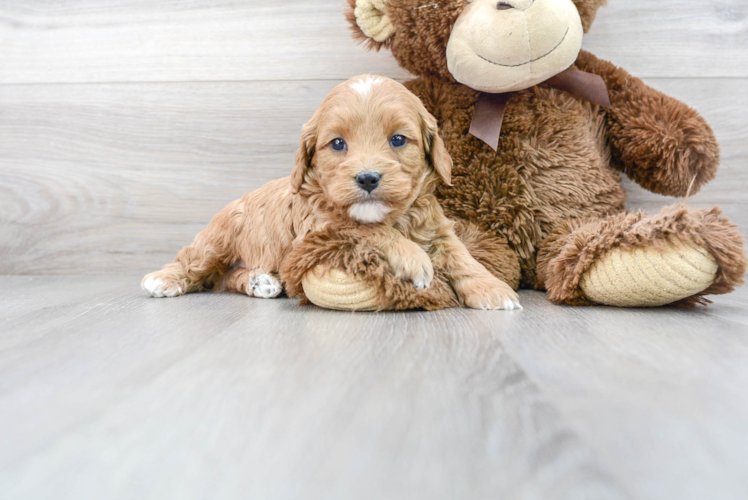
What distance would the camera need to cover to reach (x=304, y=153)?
1181mm

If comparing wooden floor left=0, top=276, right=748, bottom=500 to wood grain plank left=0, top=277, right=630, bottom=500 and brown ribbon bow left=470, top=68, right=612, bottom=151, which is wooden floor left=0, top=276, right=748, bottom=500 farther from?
brown ribbon bow left=470, top=68, right=612, bottom=151

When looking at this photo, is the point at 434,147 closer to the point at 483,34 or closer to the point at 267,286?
the point at 483,34

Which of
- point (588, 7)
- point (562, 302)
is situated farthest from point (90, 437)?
point (588, 7)

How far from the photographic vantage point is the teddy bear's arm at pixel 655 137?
4.50ft

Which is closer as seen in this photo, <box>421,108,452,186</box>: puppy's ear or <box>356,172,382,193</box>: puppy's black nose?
<box>356,172,382,193</box>: puppy's black nose

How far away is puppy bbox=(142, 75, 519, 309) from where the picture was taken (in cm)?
108

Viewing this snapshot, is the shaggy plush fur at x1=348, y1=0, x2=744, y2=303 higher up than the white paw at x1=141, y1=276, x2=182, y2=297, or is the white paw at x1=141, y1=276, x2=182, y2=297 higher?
the shaggy plush fur at x1=348, y1=0, x2=744, y2=303

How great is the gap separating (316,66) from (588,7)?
86 centimetres

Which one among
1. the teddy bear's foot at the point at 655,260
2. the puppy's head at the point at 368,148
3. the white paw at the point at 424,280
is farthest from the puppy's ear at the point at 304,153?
the teddy bear's foot at the point at 655,260

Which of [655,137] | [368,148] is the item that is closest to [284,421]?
[368,148]

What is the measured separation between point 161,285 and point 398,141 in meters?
0.74

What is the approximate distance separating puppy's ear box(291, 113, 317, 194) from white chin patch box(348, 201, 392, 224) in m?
0.16

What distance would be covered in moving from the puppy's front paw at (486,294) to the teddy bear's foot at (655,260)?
135mm

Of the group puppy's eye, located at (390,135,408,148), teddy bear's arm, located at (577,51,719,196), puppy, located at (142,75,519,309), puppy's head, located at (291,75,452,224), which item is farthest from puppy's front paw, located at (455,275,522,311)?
teddy bear's arm, located at (577,51,719,196)
